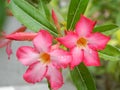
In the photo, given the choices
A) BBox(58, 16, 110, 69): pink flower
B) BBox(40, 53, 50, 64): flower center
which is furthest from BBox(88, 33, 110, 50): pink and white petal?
BBox(40, 53, 50, 64): flower center

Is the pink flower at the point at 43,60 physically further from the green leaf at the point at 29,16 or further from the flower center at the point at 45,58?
the green leaf at the point at 29,16

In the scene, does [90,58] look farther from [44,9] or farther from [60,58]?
[44,9]

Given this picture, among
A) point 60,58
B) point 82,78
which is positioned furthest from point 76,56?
point 82,78

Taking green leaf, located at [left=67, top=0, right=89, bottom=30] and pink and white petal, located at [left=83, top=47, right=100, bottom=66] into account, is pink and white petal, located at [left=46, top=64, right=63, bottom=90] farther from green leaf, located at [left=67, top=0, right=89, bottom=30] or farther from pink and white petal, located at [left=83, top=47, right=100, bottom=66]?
green leaf, located at [left=67, top=0, right=89, bottom=30]

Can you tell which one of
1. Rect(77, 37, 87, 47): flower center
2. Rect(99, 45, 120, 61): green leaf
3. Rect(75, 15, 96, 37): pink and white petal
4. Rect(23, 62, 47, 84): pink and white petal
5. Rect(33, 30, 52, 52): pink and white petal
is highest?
Rect(75, 15, 96, 37): pink and white petal

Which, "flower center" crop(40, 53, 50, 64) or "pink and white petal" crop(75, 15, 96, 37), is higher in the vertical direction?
"pink and white petal" crop(75, 15, 96, 37)

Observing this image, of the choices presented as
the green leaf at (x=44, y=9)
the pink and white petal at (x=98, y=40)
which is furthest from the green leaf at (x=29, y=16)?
the pink and white petal at (x=98, y=40)

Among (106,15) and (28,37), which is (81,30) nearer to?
(28,37)
